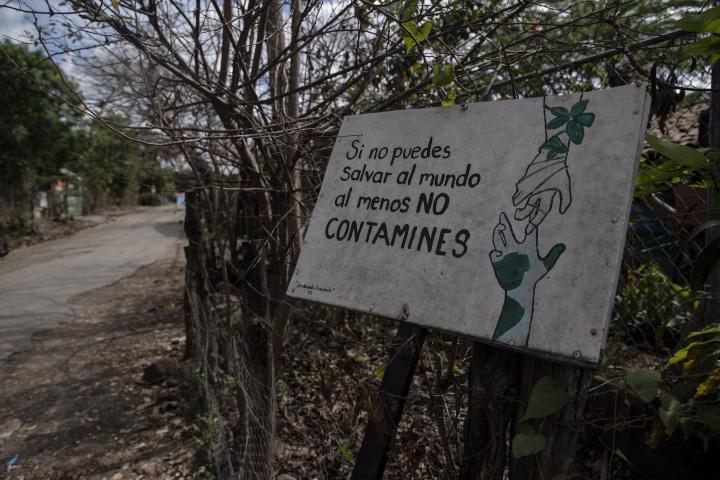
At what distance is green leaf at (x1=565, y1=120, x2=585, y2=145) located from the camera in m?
1.19

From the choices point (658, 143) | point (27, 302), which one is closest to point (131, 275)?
point (27, 302)

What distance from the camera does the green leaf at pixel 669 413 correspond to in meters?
1.15

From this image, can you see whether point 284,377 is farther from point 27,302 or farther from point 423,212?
point 27,302

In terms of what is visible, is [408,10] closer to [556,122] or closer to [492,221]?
[556,122]

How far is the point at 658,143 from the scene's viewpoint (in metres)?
1.22

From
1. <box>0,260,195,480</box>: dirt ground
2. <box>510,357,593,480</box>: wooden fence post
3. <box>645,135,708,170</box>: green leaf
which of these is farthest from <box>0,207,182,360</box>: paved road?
<box>645,135,708,170</box>: green leaf

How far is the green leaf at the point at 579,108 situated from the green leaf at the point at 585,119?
0.03 feet

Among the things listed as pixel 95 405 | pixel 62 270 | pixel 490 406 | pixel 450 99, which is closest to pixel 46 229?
pixel 62 270

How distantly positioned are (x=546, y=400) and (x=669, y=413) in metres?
0.32

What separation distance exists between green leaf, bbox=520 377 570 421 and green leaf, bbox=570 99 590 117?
2.16ft

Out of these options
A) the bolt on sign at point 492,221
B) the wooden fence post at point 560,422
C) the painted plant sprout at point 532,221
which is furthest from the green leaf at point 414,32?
the wooden fence post at point 560,422

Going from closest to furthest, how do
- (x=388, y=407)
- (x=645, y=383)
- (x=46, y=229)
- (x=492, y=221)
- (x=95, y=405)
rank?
(x=645, y=383) < (x=492, y=221) < (x=388, y=407) < (x=95, y=405) < (x=46, y=229)

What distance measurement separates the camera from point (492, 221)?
1227 mm

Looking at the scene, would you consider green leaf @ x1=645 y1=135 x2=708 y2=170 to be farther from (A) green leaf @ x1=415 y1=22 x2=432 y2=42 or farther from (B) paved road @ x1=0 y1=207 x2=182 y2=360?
(B) paved road @ x1=0 y1=207 x2=182 y2=360
